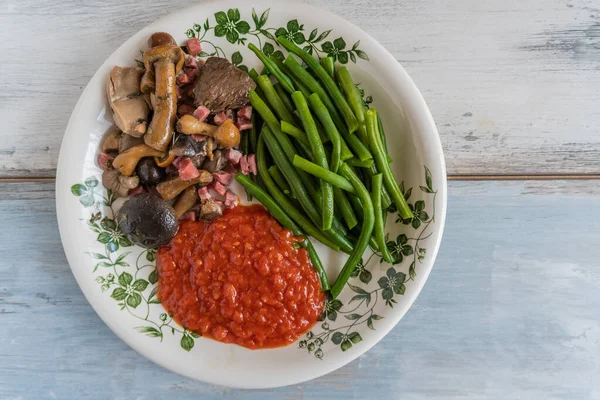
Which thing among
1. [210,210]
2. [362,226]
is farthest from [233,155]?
[362,226]

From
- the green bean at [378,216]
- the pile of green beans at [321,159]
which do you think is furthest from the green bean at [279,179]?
the green bean at [378,216]

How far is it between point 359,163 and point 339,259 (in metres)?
0.53

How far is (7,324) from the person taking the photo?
284cm

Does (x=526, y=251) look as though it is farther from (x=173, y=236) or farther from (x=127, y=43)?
(x=127, y=43)

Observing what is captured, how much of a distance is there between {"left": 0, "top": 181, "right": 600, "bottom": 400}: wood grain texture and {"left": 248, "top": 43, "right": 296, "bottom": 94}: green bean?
43.0 inches

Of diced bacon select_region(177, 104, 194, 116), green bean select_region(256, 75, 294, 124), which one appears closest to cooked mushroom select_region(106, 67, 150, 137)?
diced bacon select_region(177, 104, 194, 116)

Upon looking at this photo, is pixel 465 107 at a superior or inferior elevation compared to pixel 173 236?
superior

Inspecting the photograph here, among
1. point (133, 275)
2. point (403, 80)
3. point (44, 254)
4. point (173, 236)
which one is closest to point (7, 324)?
point (44, 254)

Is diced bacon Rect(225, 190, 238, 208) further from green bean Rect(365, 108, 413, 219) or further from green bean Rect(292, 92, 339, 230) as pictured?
green bean Rect(365, 108, 413, 219)

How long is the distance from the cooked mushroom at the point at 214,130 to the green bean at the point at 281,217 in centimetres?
19

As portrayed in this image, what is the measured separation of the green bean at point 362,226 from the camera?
243 centimetres

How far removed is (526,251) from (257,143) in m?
1.63

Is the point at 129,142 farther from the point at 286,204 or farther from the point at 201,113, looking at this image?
the point at 286,204

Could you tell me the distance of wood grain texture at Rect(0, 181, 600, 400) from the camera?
2.83m
